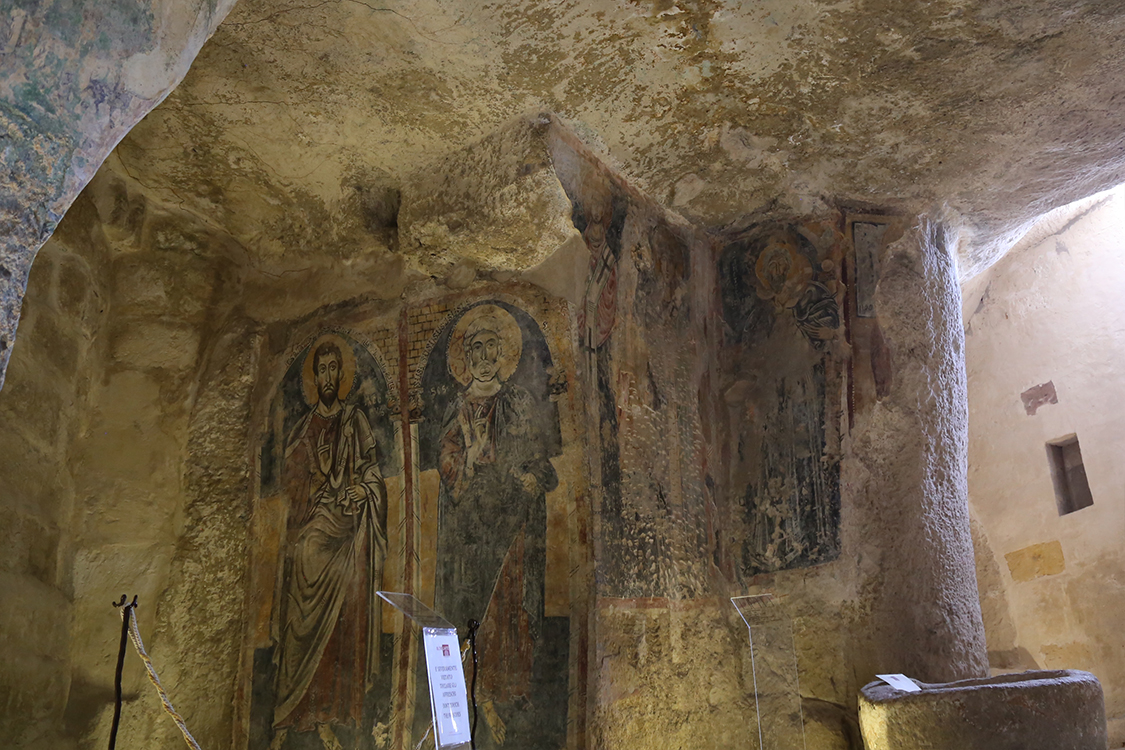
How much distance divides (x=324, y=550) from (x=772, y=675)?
206 centimetres

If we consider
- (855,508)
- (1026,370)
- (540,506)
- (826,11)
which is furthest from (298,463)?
(1026,370)

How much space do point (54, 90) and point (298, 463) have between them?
2.63 metres

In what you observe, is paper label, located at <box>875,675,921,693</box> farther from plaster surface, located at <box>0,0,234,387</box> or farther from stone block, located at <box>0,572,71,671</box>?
stone block, located at <box>0,572,71,671</box>

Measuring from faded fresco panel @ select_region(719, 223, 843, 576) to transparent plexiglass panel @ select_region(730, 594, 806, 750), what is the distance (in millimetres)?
197

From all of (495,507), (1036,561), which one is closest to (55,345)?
(495,507)

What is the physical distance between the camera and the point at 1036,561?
6.03 meters

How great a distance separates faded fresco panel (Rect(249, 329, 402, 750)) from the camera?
404cm

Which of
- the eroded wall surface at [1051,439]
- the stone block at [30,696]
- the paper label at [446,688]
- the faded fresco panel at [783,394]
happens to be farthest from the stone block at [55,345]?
the eroded wall surface at [1051,439]

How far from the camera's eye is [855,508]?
4.33m

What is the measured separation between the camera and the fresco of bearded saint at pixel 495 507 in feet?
12.3

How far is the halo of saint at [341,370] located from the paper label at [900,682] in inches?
A: 103

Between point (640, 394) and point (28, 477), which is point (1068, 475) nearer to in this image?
point (640, 394)

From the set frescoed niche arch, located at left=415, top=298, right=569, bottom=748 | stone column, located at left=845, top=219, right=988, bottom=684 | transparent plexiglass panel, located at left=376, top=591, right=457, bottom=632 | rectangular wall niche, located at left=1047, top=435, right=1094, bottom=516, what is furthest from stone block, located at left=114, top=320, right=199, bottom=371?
rectangular wall niche, located at left=1047, top=435, right=1094, bottom=516

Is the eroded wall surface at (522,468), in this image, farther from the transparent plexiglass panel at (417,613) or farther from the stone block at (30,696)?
the transparent plexiglass panel at (417,613)
